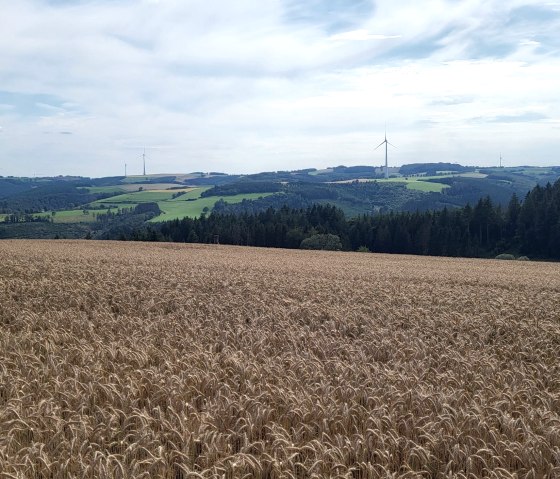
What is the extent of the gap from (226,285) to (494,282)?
14.2m

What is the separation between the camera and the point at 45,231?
14475 centimetres

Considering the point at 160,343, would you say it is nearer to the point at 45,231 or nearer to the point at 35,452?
the point at 35,452

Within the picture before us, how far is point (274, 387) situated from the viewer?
847cm

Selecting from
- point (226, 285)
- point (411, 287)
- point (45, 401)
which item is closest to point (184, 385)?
point (45, 401)

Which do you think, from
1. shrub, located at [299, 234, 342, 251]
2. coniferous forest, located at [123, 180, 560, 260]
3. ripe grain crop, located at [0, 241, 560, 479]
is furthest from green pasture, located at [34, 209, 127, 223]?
ripe grain crop, located at [0, 241, 560, 479]

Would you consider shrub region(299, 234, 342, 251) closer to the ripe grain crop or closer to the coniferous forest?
the coniferous forest

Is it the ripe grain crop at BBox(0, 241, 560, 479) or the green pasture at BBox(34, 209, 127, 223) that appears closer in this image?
the ripe grain crop at BBox(0, 241, 560, 479)

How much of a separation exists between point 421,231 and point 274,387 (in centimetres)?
9254

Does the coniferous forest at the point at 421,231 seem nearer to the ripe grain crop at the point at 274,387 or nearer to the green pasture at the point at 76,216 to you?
the green pasture at the point at 76,216

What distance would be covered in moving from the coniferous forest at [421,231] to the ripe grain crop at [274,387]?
78.0 metres

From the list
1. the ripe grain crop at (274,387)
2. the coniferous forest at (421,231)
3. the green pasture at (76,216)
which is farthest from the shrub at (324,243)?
the green pasture at (76,216)

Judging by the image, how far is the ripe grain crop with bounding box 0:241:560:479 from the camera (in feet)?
20.5

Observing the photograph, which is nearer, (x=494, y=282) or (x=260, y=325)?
(x=260, y=325)

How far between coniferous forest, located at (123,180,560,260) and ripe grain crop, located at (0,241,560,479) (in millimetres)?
78026
